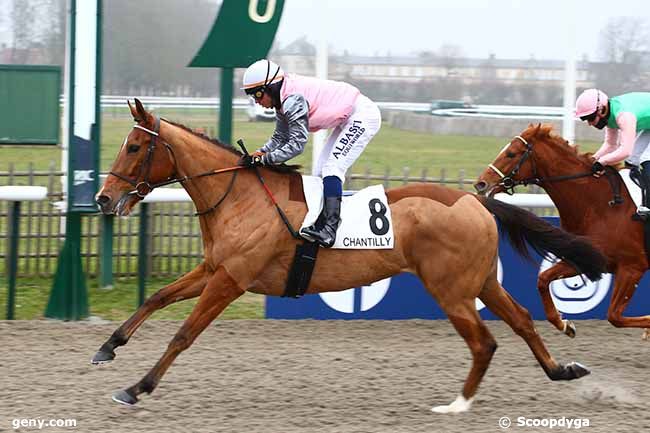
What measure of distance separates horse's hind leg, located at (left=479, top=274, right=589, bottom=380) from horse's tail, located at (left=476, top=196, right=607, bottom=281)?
14.2 inches

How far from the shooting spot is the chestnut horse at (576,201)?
7.01 m

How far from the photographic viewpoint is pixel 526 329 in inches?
228

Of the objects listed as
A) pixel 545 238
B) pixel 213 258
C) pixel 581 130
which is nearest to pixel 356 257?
pixel 213 258

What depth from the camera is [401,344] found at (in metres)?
7.15

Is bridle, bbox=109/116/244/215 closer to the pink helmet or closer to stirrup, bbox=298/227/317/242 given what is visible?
stirrup, bbox=298/227/317/242

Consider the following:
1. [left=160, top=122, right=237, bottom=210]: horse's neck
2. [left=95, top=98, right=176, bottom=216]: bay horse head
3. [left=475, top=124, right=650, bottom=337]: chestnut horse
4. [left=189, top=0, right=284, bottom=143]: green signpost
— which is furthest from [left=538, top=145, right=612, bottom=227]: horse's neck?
[left=95, top=98, right=176, bottom=216]: bay horse head

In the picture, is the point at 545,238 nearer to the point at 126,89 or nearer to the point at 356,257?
the point at 356,257

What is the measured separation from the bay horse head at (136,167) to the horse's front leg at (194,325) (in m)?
0.63

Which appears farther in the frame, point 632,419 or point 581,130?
point 581,130

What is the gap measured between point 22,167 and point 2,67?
6172mm

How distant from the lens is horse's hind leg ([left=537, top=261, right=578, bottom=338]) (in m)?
7.06

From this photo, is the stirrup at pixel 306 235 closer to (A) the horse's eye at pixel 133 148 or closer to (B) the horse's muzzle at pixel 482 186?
(A) the horse's eye at pixel 133 148

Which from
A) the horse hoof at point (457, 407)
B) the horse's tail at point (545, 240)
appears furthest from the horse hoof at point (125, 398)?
the horse's tail at point (545, 240)

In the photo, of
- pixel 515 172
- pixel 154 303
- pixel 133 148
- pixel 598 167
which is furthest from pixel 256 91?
pixel 598 167
